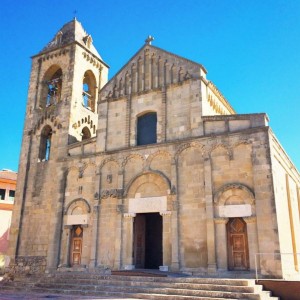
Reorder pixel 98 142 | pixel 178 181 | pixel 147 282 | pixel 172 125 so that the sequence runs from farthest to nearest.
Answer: pixel 98 142, pixel 172 125, pixel 178 181, pixel 147 282

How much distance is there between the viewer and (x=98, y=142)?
69.9 ft

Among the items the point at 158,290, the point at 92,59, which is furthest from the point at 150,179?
the point at 92,59

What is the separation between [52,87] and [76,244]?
39.0 feet

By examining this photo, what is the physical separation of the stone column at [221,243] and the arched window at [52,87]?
1464 cm

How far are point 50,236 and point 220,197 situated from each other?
33.1 feet

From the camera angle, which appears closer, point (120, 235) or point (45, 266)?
point (120, 235)

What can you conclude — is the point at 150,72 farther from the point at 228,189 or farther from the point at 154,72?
the point at 228,189

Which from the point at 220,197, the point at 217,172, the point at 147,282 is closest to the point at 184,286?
the point at 147,282

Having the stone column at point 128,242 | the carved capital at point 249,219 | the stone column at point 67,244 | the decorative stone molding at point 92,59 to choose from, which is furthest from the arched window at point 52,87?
the carved capital at point 249,219

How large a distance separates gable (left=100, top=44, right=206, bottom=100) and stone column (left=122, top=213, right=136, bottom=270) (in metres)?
7.34

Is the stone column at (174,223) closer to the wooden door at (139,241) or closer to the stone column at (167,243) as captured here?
the stone column at (167,243)

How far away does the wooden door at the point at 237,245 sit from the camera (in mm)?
15953

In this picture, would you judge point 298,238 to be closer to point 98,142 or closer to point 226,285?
point 226,285

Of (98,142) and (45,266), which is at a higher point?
(98,142)
